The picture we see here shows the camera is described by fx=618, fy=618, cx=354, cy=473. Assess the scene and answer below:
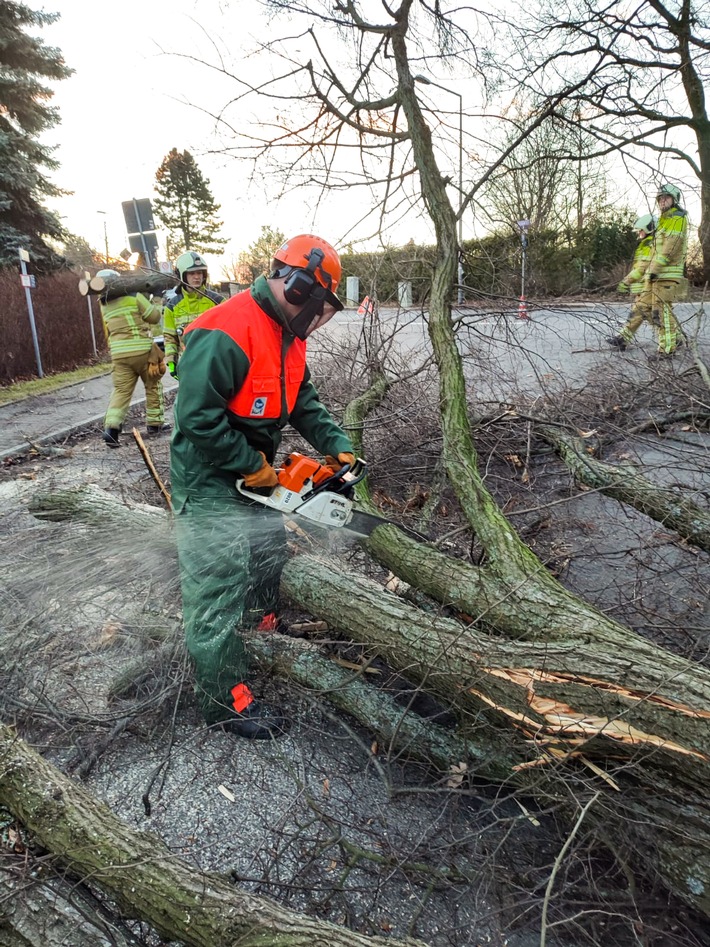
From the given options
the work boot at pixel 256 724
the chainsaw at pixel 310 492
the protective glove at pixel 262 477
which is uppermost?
the protective glove at pixel 262 477

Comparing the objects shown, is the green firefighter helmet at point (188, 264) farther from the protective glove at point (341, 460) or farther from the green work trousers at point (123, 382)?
the protective glove at point (341, 460)

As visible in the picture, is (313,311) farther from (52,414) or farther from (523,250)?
(52,414)

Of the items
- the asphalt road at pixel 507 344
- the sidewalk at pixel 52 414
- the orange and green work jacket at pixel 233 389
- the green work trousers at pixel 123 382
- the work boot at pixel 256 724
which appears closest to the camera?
the orange and green work jacket at pixel 233 389

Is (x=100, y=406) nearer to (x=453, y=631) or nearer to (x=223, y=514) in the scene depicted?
(x=223, y=514)

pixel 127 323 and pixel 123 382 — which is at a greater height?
pixel 127 323

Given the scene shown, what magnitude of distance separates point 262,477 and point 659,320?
488cm

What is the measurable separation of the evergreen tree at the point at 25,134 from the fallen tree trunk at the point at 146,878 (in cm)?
1493

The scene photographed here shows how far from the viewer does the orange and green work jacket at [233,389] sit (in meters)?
2.27


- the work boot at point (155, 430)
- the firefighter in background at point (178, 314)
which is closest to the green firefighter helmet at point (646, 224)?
the firefighter in background at point (178, 314)

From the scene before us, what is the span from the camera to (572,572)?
3.57 meters

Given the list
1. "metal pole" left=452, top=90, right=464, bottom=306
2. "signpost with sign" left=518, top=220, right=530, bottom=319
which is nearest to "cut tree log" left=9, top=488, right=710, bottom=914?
"metal pole" left=452, top=90, right=464, bottom=306

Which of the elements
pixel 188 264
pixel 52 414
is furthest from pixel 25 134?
pixel 188 264

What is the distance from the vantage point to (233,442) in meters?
2.32

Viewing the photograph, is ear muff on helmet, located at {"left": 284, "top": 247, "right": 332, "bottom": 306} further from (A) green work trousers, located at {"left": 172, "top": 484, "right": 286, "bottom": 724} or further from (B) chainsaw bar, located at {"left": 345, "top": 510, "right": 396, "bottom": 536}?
(B) chainsaw bar, located at {"left": 345, "top": 510, "right": 396, "bottom": 536}
